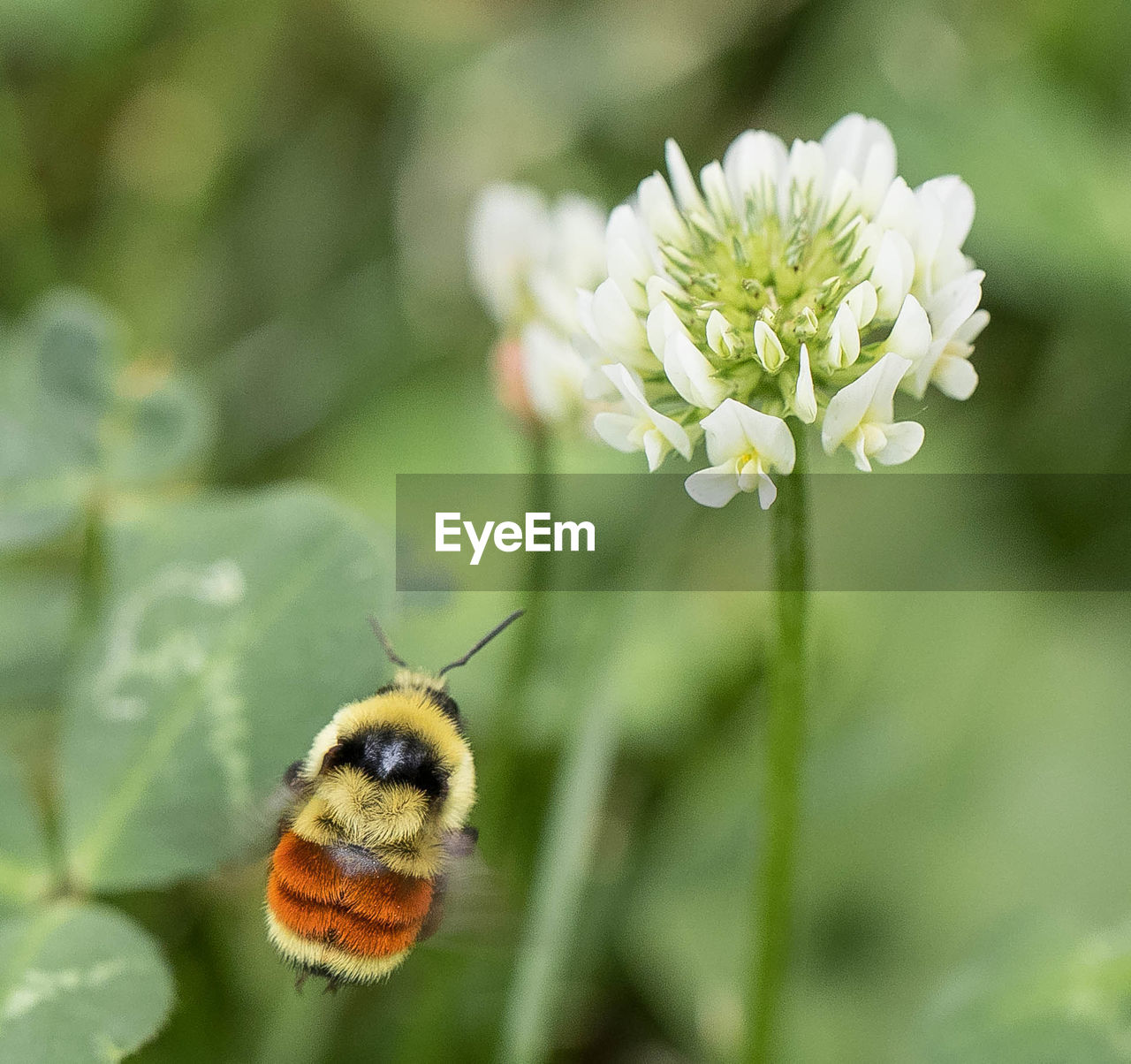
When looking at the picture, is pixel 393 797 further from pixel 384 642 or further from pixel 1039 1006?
pixel 1039 1006

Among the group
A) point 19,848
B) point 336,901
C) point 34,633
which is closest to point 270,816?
point 336,901

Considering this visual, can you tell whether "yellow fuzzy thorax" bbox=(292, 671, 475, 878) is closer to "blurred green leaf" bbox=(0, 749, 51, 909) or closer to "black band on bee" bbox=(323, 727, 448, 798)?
"black band on bee" bbox=(323, 727, 448, 798)

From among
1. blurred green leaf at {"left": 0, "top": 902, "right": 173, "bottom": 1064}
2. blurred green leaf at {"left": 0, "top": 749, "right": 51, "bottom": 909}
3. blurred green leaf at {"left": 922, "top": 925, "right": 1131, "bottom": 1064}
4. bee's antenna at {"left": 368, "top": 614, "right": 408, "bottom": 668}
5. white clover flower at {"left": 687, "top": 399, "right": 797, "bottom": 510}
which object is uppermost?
white clover flower at {"left": 687, "top": 399, "right": 797, "bottom": 510}

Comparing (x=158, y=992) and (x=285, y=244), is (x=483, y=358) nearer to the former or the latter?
(x=285, y=244)

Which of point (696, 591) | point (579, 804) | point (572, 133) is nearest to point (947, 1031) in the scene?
point (579, 804)

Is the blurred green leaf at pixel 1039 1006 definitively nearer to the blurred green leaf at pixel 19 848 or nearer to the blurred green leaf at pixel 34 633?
the blurred green leaf at pixel 19 848

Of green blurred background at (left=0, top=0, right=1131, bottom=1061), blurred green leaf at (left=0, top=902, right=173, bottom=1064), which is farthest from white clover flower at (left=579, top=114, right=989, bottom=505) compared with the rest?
blurred green leaf at (left=0, top=902, right=173, bottom=1064)

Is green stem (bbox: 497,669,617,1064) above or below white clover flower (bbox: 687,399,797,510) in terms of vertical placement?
below
